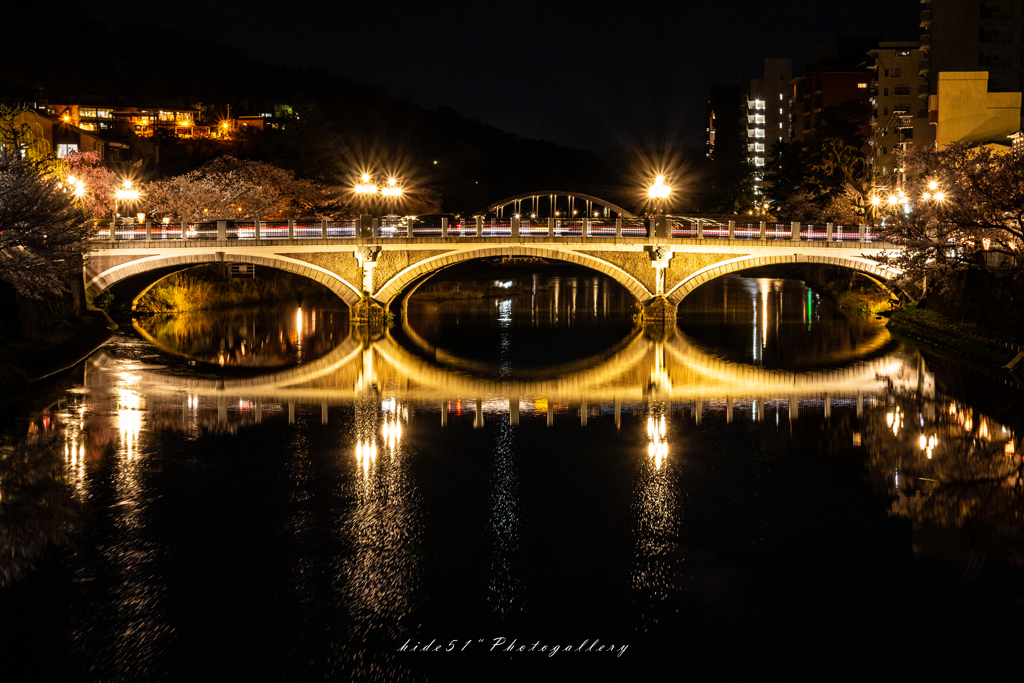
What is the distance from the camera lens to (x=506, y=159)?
5384 inches

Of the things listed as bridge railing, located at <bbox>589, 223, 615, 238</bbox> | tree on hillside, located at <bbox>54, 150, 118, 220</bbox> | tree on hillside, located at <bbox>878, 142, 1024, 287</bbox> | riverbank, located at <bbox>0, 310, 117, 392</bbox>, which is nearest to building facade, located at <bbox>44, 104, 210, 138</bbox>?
tree on hillside, located at <bbox>54, 150, 118, 220</bbox>

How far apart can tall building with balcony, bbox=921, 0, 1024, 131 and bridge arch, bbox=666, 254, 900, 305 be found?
51.4 ft

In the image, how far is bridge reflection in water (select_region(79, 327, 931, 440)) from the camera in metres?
25.9

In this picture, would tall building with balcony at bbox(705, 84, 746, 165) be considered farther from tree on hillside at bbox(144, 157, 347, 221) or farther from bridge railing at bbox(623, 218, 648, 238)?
bridge railing at bbox(623, 218, 648, 238)

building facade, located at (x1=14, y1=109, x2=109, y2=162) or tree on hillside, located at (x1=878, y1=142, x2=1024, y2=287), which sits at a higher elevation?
building facade, located at (x1=14, y1=109, x2=109, y2=162)

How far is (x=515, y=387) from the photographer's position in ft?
98.0

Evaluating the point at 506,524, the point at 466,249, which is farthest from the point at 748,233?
the point at 506,524

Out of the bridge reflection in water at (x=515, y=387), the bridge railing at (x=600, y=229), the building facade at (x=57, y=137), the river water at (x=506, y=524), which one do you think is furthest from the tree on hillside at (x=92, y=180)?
the river water at (x=506, y=524)

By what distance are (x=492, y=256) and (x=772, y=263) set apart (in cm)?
1298

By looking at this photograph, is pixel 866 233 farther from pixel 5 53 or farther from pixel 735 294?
pixel 5 53

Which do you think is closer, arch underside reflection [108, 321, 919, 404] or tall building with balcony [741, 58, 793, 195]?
arch underside reflection [108, 321, 919, 404]

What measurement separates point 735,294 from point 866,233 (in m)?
21.3

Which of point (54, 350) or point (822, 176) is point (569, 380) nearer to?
point (54, 350)

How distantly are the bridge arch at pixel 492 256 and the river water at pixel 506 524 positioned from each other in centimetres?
1393
